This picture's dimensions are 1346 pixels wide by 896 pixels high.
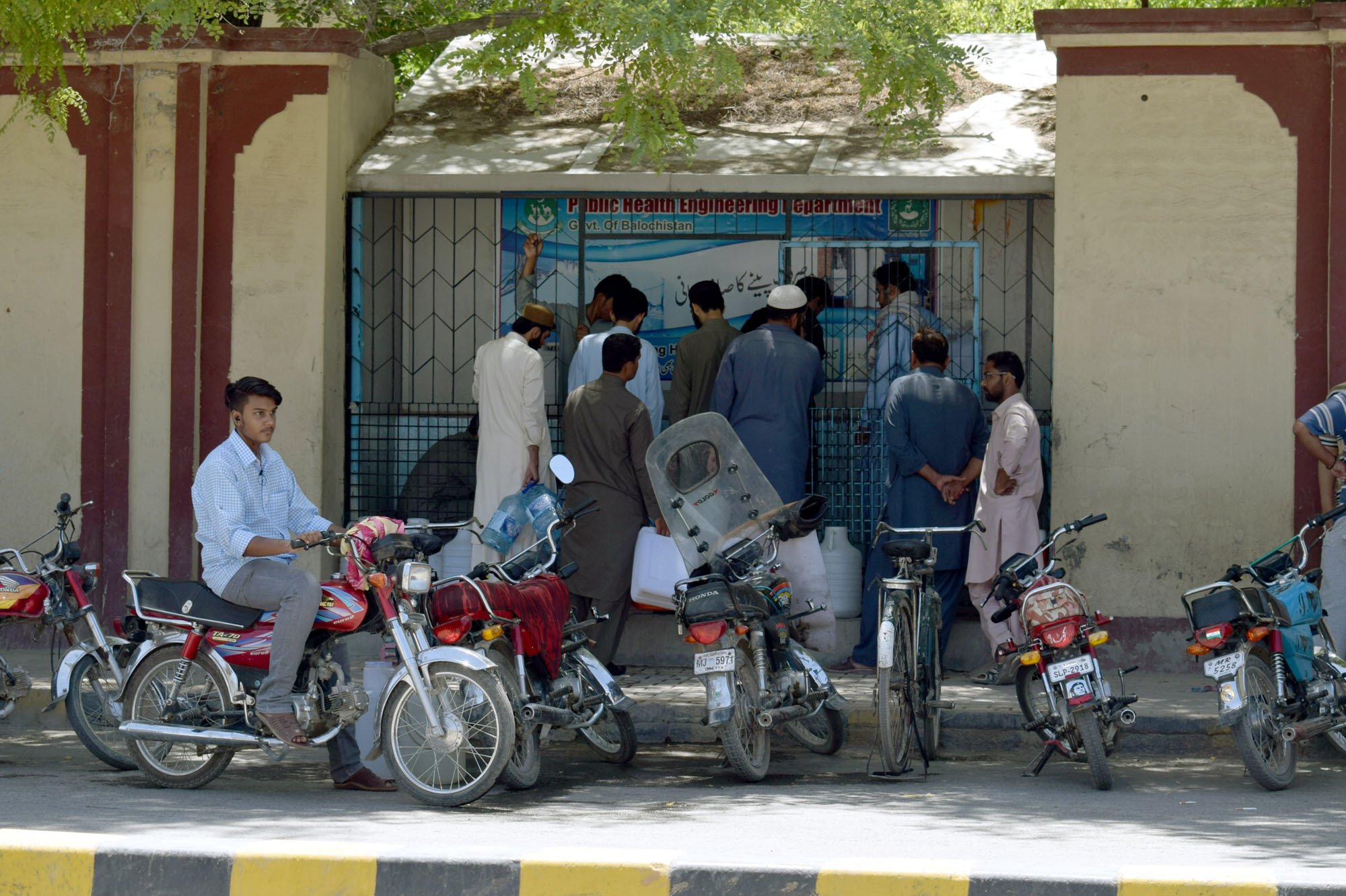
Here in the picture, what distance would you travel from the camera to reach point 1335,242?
934 centimetres

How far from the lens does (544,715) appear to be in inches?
267

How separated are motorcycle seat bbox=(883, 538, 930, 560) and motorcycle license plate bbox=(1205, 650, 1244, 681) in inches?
48.4

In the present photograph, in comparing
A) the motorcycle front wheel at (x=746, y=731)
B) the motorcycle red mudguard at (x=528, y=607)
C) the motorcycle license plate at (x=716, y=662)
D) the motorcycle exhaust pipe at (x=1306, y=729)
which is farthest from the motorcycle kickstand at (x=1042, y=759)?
the motorcycle red mudguard at (x=528, y=607)

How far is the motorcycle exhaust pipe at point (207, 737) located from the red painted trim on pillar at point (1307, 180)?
566cm

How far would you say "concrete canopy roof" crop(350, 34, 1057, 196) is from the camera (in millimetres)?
10203

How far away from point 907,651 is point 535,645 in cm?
158

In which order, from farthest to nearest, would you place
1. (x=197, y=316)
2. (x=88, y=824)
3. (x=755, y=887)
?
(x=197, y=316)
(x=88, y=824)
(x=755, y=887)

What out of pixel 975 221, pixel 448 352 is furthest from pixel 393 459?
pixel 975 221

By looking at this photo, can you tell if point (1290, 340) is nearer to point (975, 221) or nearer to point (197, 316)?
point (975, 221)

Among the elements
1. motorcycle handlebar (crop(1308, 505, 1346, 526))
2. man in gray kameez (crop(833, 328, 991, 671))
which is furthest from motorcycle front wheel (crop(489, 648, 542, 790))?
motorcycle handlebar (crop(1308, 505, 1346, 526))

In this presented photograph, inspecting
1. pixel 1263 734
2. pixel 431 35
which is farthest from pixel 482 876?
pixel 431 35

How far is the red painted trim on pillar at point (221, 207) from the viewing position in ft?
33.7

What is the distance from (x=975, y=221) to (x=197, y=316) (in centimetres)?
480

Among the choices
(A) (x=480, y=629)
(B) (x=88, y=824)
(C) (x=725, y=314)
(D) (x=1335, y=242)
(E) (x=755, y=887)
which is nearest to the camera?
(E) (x=755, y=887)
